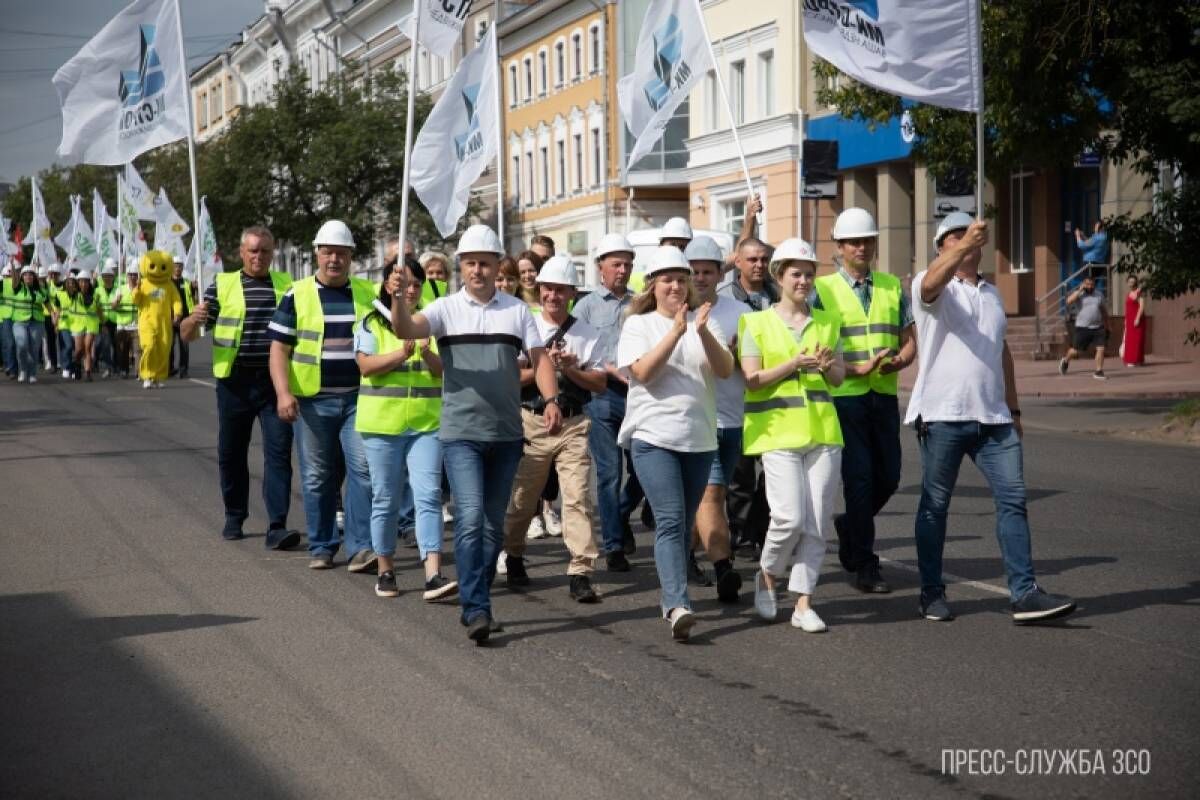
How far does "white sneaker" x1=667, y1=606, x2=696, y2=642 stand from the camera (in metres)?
7.70

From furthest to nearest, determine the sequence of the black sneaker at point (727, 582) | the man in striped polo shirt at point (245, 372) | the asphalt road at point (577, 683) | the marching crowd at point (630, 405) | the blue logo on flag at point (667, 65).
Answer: the blue logo on flag at point (667, 65), the man in striped polo shirt at point (245, 372), the black sneaker at point (727, 582), the marching crowd at point (630, 405), the asphalt road at point (577, 683)

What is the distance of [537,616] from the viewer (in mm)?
8617

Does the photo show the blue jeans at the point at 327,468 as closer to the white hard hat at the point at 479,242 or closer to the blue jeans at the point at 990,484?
the white hard hat at the point at 479,242

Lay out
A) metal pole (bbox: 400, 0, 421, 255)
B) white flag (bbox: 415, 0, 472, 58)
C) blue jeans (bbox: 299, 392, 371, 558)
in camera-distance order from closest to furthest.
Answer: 1. metal pole (bbox: 400, 0, 421, 255)
2. blue jeans (bbox: 299, 392, 371, 558)
3. white flag (bbox: 415, 0, 472, 58)

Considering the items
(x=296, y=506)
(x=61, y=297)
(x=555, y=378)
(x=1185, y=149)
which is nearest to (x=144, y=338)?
(x=61, y=297)

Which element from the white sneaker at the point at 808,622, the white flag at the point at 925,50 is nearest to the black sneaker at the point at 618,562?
the white sneaker at the point at 808,622

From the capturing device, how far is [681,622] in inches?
303

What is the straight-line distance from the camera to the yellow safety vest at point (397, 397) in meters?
9.40

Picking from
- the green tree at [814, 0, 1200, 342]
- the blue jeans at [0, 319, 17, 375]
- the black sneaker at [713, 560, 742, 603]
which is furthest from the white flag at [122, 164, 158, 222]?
the black sneaker at [713, 560, 742, 603]

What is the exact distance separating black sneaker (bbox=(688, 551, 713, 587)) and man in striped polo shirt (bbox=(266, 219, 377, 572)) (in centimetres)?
191

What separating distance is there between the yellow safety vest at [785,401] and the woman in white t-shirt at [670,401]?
11.5 inches

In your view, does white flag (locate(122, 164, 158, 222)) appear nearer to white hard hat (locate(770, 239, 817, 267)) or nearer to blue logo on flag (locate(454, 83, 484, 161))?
blue logo on flag (locate(454, 83, 484, 161))

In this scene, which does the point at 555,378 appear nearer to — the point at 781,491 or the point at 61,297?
the point at 781,491

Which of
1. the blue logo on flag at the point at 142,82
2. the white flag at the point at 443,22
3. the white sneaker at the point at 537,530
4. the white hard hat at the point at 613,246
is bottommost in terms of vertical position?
the white sneaker at the point at 537,530
